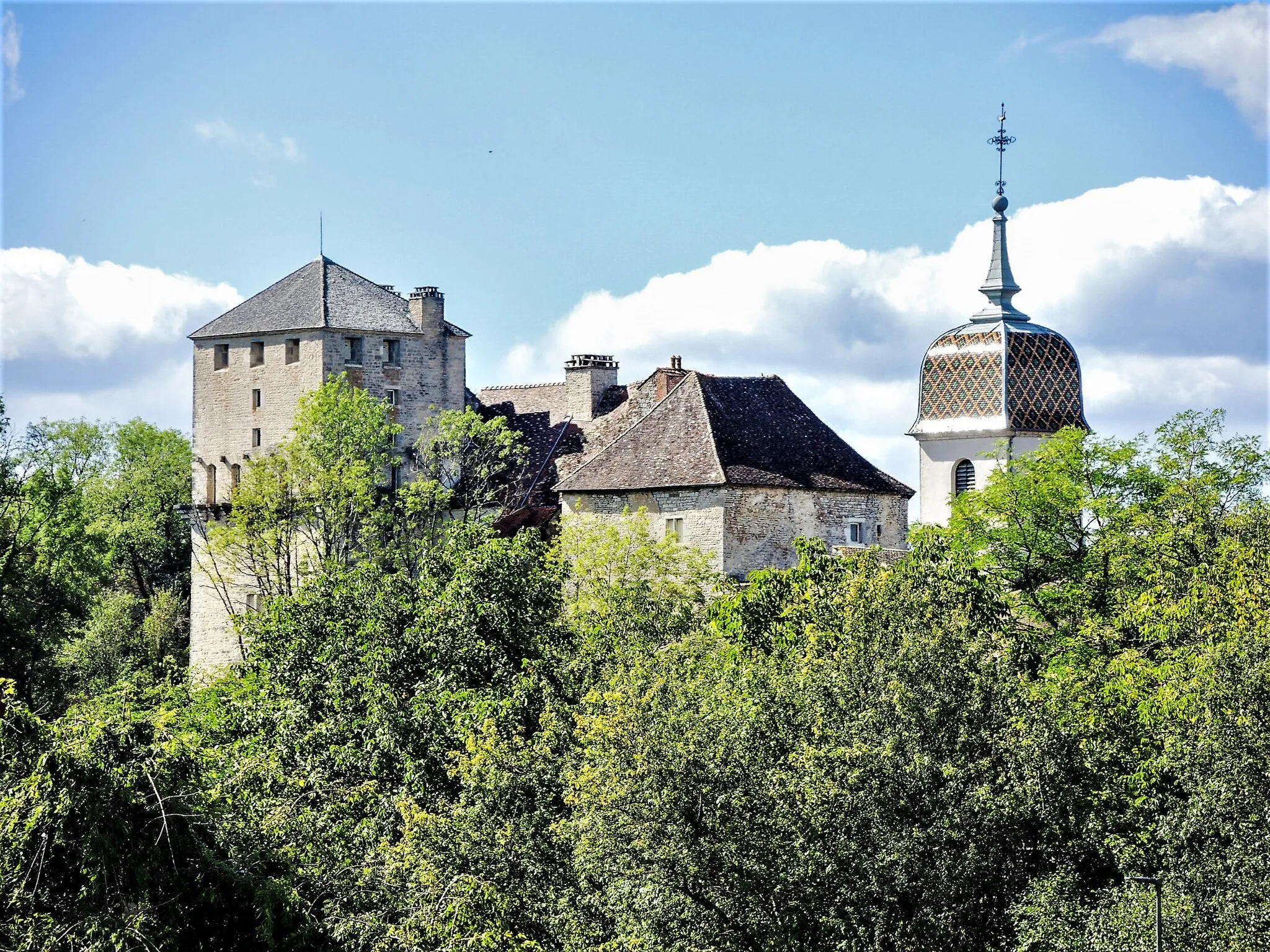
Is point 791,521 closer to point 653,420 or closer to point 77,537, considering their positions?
point 653,420

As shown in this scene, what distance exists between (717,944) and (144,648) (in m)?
46.7

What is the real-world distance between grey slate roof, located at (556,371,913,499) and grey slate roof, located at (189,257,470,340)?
10897 mm

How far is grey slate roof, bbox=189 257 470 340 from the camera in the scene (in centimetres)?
5784

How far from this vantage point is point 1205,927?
20844 millimetres

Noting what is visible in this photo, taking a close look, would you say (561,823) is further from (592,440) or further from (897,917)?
(592,440)

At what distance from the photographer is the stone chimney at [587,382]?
6088cm

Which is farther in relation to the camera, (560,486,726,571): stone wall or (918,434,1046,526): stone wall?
(918,434,1046,526): stone wall

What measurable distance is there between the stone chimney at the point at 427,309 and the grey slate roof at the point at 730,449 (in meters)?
10.6

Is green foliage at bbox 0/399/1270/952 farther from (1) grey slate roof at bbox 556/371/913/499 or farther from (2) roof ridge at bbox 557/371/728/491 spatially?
(2) roof ridge at bbox 557/371/728/491

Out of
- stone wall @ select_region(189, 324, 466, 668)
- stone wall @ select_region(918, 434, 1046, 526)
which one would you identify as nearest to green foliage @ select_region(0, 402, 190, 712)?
stone wall @ select_region(189, 324, 466, 668)

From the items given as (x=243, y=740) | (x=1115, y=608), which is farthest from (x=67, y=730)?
(x=1115, y=608)

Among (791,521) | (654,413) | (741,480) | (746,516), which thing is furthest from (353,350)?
(791,521)

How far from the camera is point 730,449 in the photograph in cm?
4894

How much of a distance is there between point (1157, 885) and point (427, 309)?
4187 centimetres
